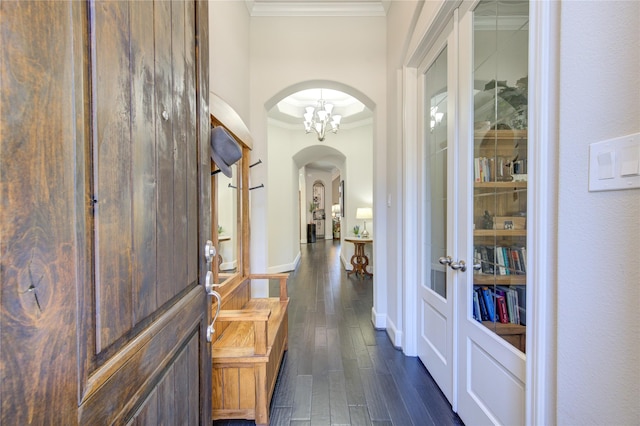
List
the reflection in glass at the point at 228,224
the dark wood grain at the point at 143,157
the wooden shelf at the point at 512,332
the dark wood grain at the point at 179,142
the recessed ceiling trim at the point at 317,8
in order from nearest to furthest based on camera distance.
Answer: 1. the dark wood grain at the point at 143,157
2. the dark wood grain at the point at 179,142
3. the wooden shelf at the point at 512,332
4. the reflection in glass at the point at 228,224
5. the recessed ceiling trim at the point at 317,8

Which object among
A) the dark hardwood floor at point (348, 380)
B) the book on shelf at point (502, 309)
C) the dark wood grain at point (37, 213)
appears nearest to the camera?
the dark wood grain at point (37, 213)

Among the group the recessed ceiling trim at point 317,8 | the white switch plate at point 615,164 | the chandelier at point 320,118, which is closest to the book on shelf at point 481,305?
the white switch plate at point 615,164

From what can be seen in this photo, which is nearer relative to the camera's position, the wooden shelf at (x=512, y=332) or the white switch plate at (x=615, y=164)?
the white switch plate at (x=615, y=164)

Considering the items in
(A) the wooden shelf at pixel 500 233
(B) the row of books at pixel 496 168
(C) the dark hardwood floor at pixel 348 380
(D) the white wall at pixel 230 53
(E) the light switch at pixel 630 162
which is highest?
(D) the white wall at pixel 230 53

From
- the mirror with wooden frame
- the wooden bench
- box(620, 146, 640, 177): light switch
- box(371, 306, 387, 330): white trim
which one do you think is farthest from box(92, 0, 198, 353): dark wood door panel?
Answer: box(371, 306, 387, 330): white trim

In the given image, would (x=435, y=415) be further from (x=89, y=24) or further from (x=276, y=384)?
(x=89, y=24)

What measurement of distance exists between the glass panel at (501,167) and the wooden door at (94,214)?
1369 millimetres

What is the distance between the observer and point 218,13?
2090 mm

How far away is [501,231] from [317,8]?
2.92 m

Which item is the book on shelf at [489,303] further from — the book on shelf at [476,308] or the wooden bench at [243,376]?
the wooden bench at [243,376]

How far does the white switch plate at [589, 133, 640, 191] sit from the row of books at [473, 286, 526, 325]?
63 cm

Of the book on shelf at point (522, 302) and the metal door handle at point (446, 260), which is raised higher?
the metal door handle at point (446, 260)

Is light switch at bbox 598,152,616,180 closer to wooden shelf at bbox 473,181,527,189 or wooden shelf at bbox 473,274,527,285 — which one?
wooden shelf at bbox 473,181,527,189

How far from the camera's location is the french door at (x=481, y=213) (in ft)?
4.08
